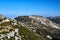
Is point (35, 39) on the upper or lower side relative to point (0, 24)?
lower

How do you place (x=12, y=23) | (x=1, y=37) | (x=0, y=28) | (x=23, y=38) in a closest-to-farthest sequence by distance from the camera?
(x=1, y=37)
(x=23, y=38)
(x=0, y=28)
(x=12, y=23)

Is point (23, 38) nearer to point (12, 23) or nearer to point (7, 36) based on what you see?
point (7, 36)

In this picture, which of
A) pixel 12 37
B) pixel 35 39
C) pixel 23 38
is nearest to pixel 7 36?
pixel 12 37

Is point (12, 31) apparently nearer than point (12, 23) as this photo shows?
Yes

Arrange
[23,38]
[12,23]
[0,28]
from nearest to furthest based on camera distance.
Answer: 1. [23,38]
2. [0,28]
3. [12,23]

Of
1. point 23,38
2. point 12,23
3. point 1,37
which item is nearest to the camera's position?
point 1,37

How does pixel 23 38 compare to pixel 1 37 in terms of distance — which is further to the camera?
pixel 23 38

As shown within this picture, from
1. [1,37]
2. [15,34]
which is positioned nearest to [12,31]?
[15,34]

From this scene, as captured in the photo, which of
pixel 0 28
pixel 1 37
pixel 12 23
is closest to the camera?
pixel 1 37

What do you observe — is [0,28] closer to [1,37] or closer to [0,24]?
[0,24]
